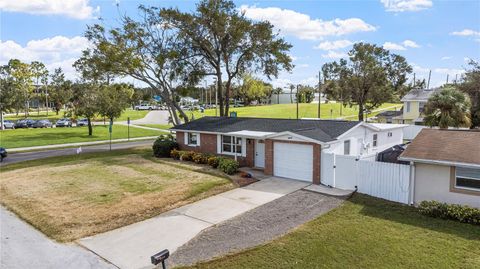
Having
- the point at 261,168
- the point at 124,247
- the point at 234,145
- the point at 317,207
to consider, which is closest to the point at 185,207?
the point at 124,247

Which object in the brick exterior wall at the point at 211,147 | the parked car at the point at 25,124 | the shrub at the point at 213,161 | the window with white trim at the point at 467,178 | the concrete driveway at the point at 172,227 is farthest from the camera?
the parked car at the point at 25,124

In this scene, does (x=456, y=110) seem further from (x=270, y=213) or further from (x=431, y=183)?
(x=270, y=213)

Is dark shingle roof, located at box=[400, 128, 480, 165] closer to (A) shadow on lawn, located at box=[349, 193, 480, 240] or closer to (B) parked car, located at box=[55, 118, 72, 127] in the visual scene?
(A) shadow on lawn, located at box=[349, 193, 480, 240]

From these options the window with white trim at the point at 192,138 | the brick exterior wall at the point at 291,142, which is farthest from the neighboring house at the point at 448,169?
the window with white trim at the point at 192,138

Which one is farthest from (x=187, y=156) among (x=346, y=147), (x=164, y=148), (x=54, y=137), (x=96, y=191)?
(x=54, y=137)

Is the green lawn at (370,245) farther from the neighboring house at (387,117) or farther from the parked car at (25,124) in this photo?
the parked car at (25,124)
